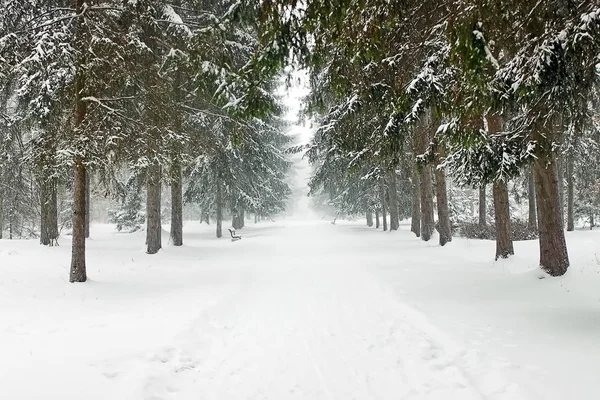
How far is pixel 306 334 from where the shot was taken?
5781mm

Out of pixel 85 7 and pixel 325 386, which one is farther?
pixel 85 7

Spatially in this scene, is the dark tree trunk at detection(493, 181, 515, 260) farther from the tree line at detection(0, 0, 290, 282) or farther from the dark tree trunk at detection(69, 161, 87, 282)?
the dark tree trunk at detection(69, 161, 87, 282)

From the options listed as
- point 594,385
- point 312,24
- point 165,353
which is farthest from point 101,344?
point 594,385

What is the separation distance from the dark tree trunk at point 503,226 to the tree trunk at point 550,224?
2.13m

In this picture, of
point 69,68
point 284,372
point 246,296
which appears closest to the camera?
point 284,372

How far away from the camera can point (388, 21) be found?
535 centimetres

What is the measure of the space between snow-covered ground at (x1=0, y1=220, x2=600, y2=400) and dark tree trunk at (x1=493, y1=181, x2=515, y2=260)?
0.48 metres

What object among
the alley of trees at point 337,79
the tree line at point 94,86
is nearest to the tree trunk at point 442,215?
the alley of trees at point 337,79

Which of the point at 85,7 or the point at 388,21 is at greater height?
the point at 85,7

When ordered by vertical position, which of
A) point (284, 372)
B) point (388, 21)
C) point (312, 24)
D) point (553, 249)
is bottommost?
point (284, 372)

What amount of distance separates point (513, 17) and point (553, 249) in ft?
16.8

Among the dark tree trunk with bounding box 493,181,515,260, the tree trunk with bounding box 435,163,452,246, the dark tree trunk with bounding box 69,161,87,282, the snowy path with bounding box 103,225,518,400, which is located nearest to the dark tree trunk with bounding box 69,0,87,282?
the dark tree trunk with bounding box 69,161,87,282

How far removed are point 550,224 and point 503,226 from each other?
7.80 feet

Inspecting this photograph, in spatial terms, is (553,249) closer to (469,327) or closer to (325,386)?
(469,327)
